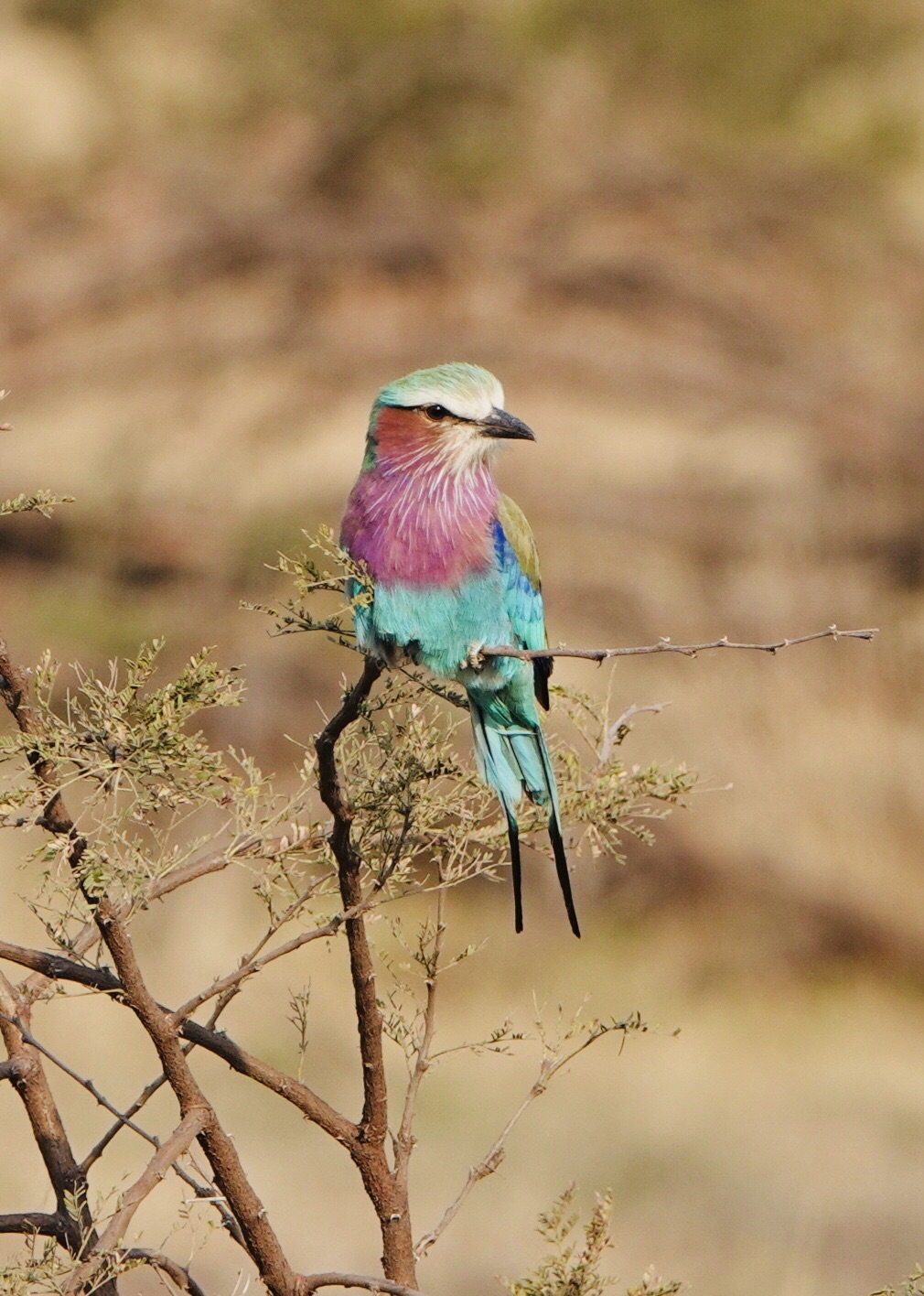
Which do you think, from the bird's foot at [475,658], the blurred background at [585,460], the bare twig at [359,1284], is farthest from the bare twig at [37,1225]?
the blurred background at [585,460]

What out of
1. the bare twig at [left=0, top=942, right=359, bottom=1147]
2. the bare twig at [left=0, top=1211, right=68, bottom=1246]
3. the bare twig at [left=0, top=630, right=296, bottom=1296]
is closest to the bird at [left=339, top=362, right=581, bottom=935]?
the bare twig at [left=0, top=942, right=359, bottom=1147]

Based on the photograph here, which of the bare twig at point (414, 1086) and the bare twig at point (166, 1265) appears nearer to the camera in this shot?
the bare twig at point (166, 1265)

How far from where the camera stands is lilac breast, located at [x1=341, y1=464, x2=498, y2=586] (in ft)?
5.55

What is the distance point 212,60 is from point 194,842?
3.97 m

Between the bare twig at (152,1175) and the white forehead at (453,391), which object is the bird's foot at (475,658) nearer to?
the white forehead at (453,391)

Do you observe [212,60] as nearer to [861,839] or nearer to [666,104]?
[666,104]

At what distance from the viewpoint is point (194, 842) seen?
1306 mm

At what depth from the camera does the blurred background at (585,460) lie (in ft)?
12.8

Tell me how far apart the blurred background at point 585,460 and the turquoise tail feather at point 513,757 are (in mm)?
2046

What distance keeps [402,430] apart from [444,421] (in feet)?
0.19

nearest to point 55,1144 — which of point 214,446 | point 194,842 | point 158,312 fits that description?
point 194,842

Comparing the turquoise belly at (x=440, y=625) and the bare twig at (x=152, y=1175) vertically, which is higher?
the turquoise belly at (x=440, y=625)

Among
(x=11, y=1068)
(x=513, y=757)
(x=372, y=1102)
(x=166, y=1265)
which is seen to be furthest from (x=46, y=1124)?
(x=513, y=757)

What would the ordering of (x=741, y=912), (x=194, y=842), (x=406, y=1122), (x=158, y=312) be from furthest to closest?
(x=158, y=312), (x=741, y=912), (x=406, y=1122), (x=194, y=842)
